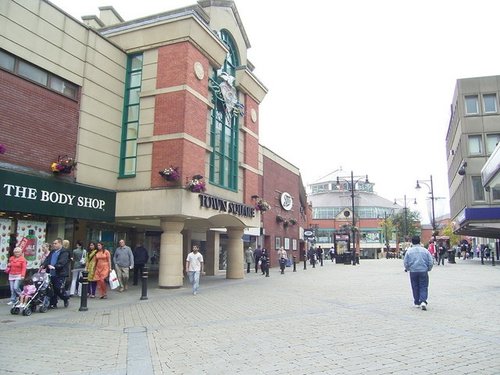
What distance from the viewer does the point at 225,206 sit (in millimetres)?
18094

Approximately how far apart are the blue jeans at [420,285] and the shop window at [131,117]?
35.4 feet

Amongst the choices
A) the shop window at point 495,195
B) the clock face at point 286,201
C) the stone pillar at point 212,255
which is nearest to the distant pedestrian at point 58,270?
the stone pillar at point 212,255

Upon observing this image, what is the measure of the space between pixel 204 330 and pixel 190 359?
210 centimetres

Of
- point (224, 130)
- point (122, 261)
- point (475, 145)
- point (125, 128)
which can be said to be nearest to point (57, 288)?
point (122, 261)

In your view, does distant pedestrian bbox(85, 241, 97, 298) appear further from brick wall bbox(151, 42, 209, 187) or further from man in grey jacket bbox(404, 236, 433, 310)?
man in grey jacket bbox(404, 236, 433, 310)

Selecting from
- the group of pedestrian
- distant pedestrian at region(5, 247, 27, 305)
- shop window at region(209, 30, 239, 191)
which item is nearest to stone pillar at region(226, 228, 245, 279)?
shop window at region(209, 30, 239, 191)

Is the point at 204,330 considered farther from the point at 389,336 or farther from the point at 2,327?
the point at 2,327

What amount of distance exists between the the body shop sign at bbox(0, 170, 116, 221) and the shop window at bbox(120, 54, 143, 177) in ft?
4.71

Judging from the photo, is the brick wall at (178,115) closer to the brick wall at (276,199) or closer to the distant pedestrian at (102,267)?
the distant pedestrian at (102,267)

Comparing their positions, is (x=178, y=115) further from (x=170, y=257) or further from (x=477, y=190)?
(x=477, y=190)

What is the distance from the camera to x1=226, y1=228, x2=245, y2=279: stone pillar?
825 inches

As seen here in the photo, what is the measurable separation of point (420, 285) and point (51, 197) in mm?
10870

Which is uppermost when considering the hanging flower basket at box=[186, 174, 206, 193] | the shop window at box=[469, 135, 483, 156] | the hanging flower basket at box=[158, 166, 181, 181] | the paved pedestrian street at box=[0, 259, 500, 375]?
the shop window at box=[469, 135, 483, 156]

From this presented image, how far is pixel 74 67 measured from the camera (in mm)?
14766
